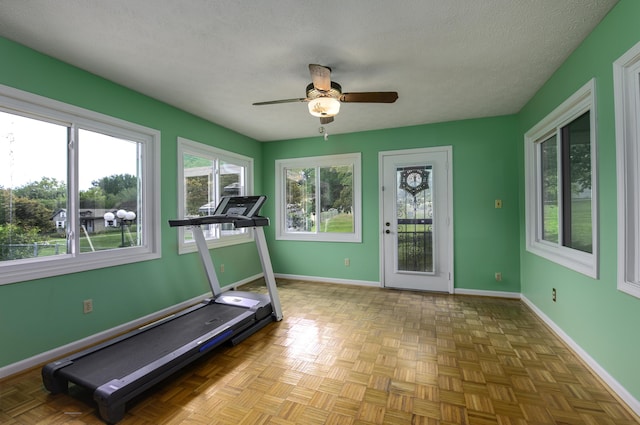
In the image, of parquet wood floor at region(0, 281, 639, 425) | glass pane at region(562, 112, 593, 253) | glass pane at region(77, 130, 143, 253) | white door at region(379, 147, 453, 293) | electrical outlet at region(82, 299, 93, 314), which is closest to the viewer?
parquet wood floor at region(0, 281, 639, 425)

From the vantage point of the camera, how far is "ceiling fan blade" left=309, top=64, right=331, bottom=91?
2088 mm

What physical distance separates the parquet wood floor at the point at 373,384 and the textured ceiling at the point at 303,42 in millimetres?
2467

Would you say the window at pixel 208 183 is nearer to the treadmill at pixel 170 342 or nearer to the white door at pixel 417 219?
the treadmill at pixel 170 342

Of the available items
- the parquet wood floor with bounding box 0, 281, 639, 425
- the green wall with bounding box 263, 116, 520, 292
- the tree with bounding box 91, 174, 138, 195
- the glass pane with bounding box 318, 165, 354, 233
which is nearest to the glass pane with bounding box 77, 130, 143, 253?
the tree with bounding box 91, 174, 138, 195

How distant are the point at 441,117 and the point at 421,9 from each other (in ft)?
7.64

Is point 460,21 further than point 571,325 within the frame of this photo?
No

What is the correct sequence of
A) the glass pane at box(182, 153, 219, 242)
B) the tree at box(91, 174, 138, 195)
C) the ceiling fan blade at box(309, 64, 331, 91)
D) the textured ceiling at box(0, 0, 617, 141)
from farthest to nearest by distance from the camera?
the glass pane at box(182, 153, 219, 242), the tree at box(91, 174, 138, 195), the ceiling fan blade at box(309, 64, 331, 91), the textured ceiling at box(0, 0, 617, 141)

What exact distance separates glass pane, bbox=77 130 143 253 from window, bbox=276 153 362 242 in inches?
92.3

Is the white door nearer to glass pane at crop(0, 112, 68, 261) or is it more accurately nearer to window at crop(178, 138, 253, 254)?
window at crop(178, 138, 253, 254)

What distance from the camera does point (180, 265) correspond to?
3486 millimetres

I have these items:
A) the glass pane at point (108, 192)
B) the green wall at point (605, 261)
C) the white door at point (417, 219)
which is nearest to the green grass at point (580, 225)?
the green wall at point (605, 261)

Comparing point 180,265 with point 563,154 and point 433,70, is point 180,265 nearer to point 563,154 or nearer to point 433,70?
point 433,70

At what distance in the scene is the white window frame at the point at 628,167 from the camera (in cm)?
170

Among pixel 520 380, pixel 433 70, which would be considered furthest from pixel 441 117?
pixel 520 380
